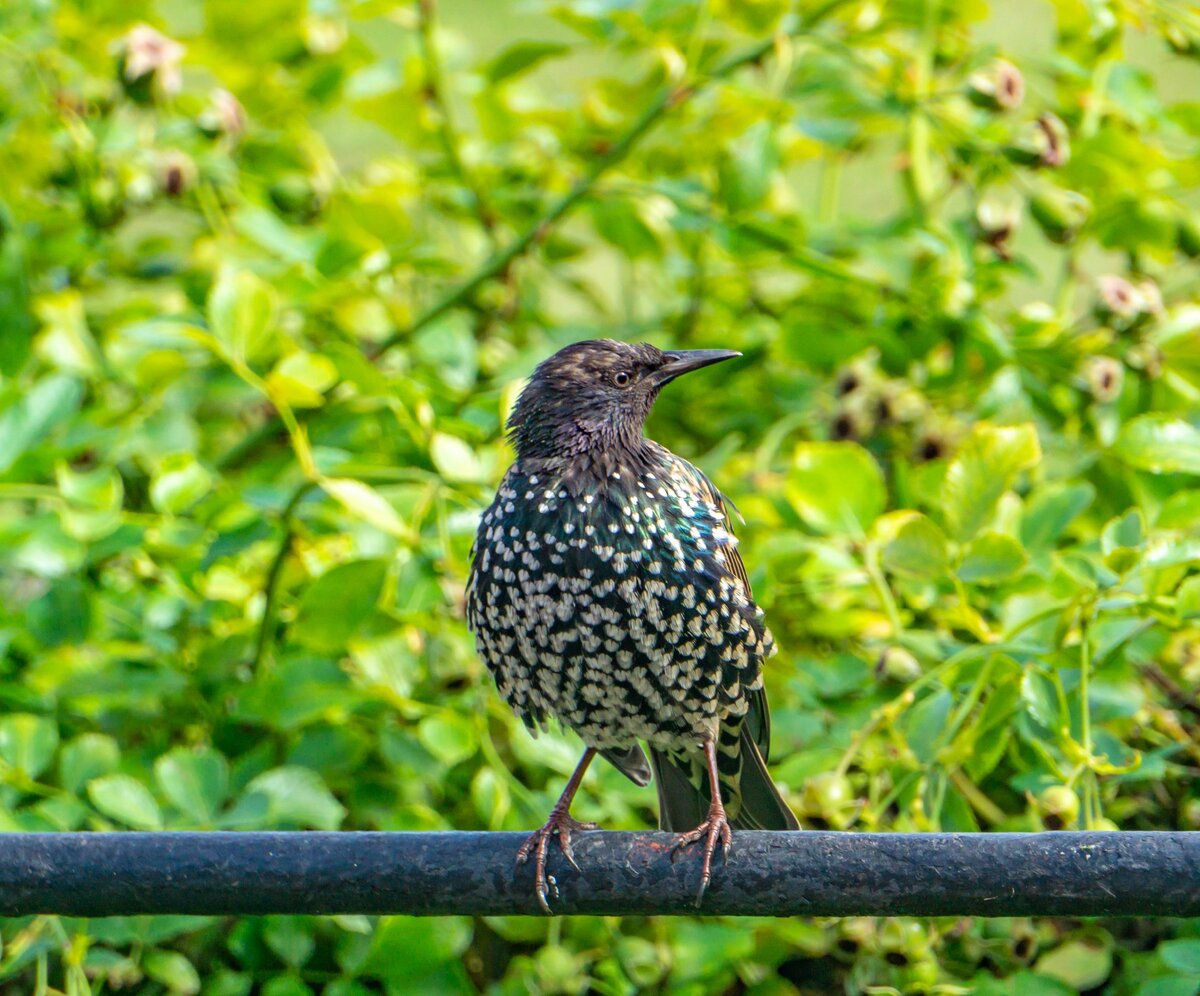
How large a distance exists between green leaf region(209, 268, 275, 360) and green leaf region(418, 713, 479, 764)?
0.72 m

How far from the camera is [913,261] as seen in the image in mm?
3133

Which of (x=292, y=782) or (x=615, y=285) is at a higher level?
(x=292, y=782)

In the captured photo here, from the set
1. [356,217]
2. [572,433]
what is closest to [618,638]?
[572,433]

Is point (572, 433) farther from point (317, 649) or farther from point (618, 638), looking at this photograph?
point (317, 649)

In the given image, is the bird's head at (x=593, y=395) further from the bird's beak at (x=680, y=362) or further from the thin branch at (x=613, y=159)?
the thin branch at (x=613, y=159)

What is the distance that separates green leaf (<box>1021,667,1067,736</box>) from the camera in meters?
2.14

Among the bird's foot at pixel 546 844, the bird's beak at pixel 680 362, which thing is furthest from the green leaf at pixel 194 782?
the bird's beak at pixel 680 362

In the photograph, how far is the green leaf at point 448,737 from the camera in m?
2.43

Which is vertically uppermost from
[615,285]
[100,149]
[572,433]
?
[572,433]

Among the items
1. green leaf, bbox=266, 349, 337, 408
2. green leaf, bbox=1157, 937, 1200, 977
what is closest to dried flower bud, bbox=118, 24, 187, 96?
green leaf, bbox=266, 349, 337, 408

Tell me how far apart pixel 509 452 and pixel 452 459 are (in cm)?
26

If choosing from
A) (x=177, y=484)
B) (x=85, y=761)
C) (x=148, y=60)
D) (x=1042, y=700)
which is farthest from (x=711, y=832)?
(x=148, y=60)

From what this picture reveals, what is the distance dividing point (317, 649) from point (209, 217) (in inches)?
50.3

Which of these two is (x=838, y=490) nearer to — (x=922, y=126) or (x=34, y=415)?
(x=922, y=126)
